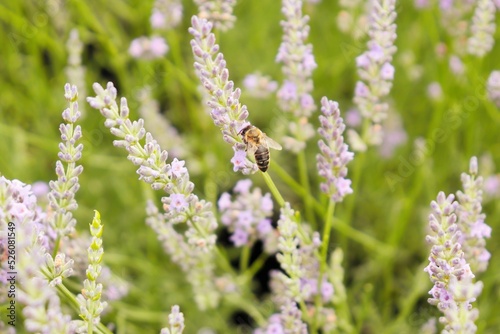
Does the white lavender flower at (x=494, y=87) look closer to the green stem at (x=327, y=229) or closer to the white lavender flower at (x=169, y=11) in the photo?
the green stem at (x=327, y=229)

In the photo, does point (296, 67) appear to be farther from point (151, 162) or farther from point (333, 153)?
point (151, 162)

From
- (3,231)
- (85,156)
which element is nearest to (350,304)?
(85,156)

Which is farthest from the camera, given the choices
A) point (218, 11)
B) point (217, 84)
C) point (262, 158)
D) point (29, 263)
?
point (218, 11)

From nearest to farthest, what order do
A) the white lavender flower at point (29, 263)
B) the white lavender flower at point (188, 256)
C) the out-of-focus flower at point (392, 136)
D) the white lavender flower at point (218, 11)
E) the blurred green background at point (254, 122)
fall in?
the white lavender flower at point (29, 263), the white lavender flower at point (188, 256), the white lavender flower at point (218, 11), the blurred green background at point (254, 122), the out-of-focus flower at point (392, 136)

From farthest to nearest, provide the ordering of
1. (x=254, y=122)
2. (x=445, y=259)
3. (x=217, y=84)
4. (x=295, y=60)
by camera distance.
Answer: (x=254, y=122), (x=295, y=60), (x=217, y=84), (x=445, y=259)

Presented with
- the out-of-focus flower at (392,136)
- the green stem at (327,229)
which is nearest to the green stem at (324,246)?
the green stem at (327,229)

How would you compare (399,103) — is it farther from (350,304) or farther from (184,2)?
(184,2)

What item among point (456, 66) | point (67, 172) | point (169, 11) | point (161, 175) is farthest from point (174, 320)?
point (456, 66)
